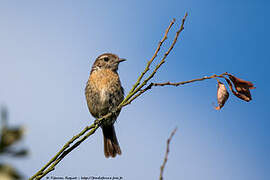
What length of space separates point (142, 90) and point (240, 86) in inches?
31.2

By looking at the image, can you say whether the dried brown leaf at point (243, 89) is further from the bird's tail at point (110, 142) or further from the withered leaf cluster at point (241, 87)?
the bird's tail at point (110, 142)

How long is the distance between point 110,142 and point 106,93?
1.36 meters

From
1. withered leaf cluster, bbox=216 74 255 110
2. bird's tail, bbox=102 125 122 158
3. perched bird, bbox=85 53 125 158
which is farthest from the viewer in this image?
bird's tail, bbox=102 125 122 158

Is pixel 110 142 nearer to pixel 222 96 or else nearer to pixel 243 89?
pixel 222 96

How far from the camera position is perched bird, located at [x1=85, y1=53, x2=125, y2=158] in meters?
6.09

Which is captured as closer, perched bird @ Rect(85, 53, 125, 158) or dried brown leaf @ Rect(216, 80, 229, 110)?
dried brown leaf @ Rect(216, 80, 229, 110)

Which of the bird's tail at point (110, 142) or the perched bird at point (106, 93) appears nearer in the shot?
the perched bird at point (106, 93)

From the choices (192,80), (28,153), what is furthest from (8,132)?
(192,80)

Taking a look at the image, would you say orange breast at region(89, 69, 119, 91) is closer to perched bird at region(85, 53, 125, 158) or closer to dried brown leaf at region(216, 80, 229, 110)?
perched bird at region(85, 53, 125, 158)

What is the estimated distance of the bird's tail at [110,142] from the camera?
6871 mm

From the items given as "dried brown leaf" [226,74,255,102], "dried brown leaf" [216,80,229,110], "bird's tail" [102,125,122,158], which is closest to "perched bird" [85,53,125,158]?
"bird's tail" [102,125,122,158]

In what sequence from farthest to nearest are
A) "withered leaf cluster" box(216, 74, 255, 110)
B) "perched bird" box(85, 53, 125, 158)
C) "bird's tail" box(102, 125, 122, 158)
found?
"bird's tail" box(102, 125, 122, 158) → "perched bird" box(85, 53, 125, 158) → "withered leaf cluster" box(216, 74, 255, 110)

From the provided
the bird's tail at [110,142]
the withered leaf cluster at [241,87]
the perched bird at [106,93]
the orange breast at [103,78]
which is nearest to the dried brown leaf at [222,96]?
the withered leaf cluster at [241,87]

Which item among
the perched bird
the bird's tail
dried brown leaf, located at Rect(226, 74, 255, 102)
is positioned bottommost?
dried brown leaf, located at Rect(226, 74, 255, 102)
